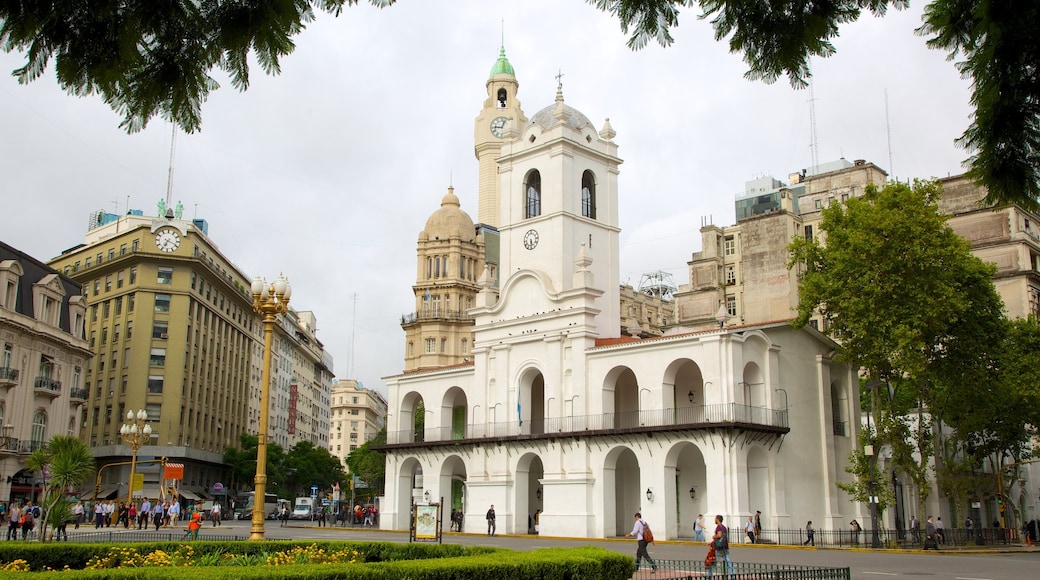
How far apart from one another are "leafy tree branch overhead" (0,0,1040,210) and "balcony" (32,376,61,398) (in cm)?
5056

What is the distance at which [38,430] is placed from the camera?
167 feet

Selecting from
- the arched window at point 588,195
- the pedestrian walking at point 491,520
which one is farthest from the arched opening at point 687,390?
the arched window at point 588,195

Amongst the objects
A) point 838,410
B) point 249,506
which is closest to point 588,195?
point 838,410

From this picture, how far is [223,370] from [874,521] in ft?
192

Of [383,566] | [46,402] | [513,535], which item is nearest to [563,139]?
[513,535]

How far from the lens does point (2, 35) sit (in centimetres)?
520

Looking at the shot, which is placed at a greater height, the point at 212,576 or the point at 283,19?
the point at 283,19

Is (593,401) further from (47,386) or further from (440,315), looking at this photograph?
(440,315)

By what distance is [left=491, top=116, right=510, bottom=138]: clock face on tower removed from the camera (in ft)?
316

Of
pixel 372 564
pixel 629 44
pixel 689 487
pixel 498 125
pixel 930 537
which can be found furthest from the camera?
pixel 498 125

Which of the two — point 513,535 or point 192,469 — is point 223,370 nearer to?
point 192,469

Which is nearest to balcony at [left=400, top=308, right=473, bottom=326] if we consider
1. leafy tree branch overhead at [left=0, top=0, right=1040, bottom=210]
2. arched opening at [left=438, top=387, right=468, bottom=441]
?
arched opening at [left=438, top=387, right=468, bottom=441]

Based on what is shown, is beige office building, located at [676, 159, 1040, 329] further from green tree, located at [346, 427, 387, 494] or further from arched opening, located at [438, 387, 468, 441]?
green tree, located at [346, 427, 387, 494]

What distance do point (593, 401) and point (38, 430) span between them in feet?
101
